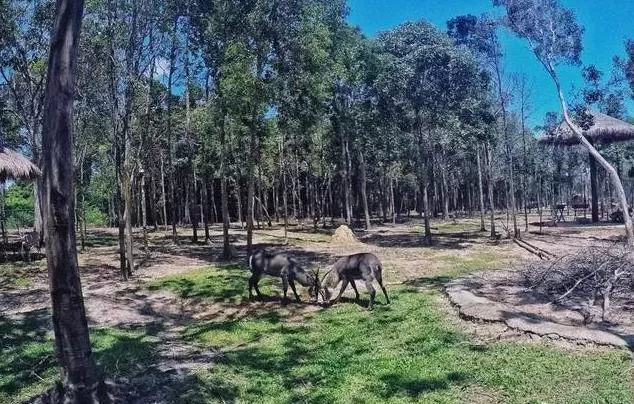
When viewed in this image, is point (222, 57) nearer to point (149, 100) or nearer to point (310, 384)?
point (149, 100)

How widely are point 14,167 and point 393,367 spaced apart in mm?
16360

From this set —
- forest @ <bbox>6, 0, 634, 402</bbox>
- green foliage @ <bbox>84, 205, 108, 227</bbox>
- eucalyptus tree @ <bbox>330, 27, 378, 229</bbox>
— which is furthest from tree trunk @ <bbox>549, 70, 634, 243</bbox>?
green foliage @ <bbox>84, 205, 108, 227</bbox>

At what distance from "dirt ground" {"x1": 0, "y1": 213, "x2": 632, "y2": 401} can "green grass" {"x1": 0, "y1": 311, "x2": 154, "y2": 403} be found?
0.55m

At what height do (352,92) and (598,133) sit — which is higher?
(352,92)

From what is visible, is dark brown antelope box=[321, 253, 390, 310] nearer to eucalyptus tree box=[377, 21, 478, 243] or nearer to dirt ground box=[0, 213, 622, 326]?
dirt ground box=[0, 213, 622, 326]

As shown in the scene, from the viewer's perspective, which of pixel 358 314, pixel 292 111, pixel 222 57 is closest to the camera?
pixel 358 314

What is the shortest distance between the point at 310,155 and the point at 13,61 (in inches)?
965

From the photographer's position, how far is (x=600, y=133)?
31844 mm

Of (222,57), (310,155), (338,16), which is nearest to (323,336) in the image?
(222,57)

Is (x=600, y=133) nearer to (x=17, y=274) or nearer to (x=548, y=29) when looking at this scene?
(x=548, y=29)

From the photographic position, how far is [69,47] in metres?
6.06

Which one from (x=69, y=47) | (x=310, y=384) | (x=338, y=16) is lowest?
(x=310, y=384)

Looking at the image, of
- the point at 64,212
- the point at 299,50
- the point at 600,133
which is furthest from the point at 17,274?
the point at 600,133

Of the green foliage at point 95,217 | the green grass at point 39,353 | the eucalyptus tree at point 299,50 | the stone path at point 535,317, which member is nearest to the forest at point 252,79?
the eucalyptus tree at point 299,50
